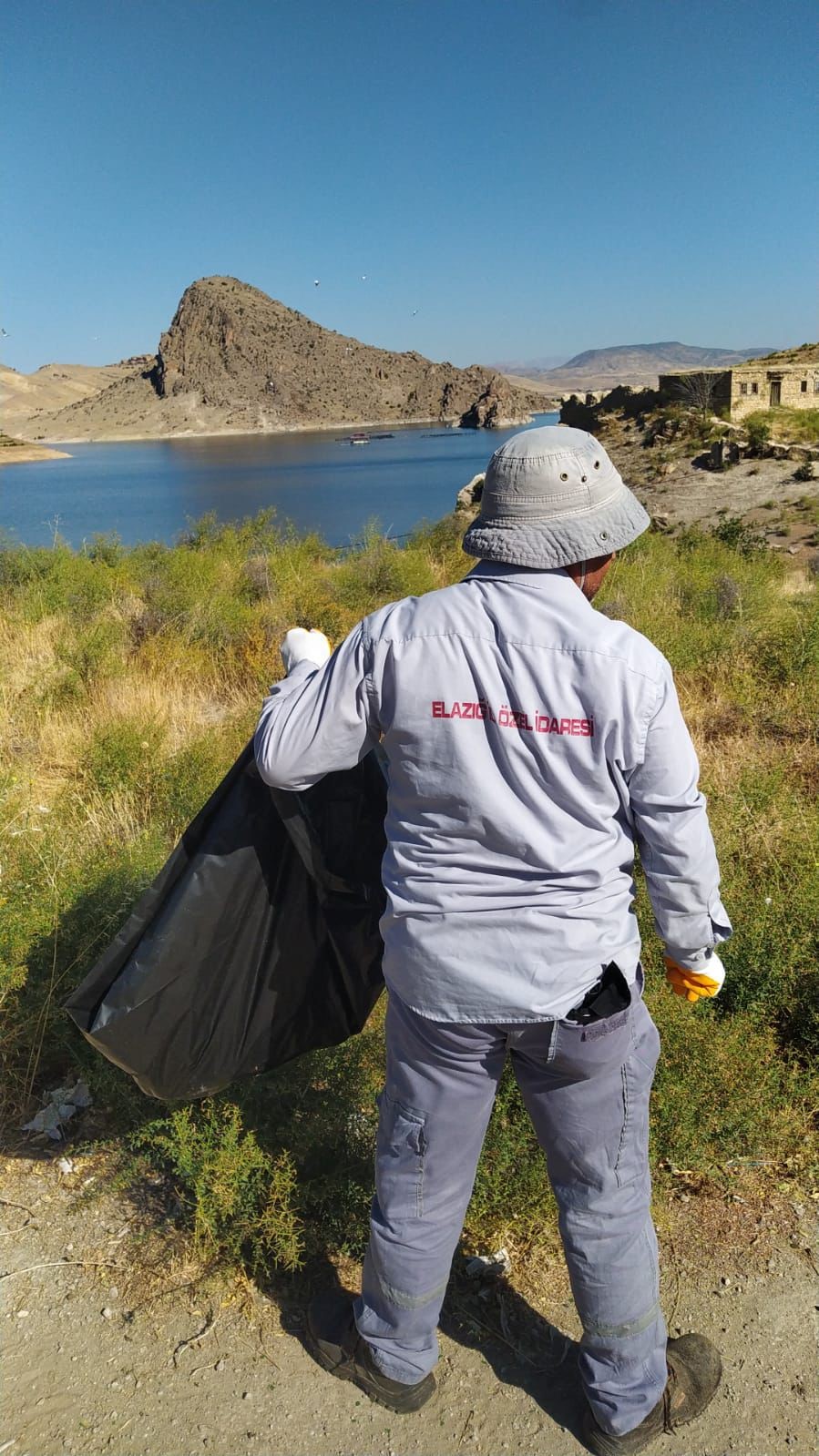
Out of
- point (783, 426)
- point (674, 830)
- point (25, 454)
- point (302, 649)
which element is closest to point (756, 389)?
point (783, 426)

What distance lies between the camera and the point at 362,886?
2.31 m

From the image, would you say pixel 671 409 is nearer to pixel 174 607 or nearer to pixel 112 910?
pixel 174 607

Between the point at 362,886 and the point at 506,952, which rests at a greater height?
the point at 506,952

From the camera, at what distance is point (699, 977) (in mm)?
1839

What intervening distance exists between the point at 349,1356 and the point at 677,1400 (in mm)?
702

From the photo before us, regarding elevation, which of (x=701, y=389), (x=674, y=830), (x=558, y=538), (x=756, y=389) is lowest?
(x=674, y=830)

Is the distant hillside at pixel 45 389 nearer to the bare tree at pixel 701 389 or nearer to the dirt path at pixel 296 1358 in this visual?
the bare tree at pixel 701 389

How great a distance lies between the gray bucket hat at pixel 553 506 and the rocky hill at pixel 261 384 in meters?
117

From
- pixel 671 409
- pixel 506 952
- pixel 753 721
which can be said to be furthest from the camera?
pixel 671 409

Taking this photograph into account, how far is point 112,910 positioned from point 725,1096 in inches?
79.0

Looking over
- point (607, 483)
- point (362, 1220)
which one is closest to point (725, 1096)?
point (362, 1220)

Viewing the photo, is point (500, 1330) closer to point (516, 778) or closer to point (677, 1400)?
point (677, 1400)

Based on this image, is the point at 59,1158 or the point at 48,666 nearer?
the point at 59,1158

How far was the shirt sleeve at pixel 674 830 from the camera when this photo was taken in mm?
1599
